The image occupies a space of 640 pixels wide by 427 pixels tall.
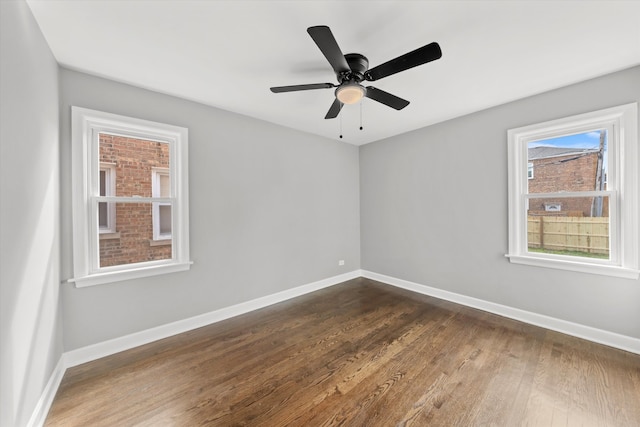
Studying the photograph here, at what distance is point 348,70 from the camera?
179cm

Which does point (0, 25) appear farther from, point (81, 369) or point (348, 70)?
point (81, 369)

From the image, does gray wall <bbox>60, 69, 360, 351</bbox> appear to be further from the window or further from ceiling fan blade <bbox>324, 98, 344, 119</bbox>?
ceiling fan blade <bbox>324, 98, 344, 119</bbox>

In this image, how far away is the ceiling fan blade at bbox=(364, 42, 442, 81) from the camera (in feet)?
4.80

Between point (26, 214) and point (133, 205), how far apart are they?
1.28m

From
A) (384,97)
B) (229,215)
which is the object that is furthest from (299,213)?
(384,97)

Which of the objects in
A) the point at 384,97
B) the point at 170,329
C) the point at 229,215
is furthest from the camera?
the point at 229,215

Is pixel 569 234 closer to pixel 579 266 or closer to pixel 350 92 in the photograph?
pixel 579 266

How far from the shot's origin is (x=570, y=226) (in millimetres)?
2664

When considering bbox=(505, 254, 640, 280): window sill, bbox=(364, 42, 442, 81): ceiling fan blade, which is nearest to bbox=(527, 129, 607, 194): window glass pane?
bbox=(505, 254, 640, 280): window sill

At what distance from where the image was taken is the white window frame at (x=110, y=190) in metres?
2.45

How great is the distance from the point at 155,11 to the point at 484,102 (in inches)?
128

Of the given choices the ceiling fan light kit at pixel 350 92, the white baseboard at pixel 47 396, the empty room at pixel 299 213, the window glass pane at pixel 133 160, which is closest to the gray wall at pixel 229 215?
the empty room at pixel 299 213

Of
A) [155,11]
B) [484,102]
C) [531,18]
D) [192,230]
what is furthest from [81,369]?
[484,102]

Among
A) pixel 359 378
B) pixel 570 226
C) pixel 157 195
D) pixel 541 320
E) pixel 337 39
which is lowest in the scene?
pixel 359 378
